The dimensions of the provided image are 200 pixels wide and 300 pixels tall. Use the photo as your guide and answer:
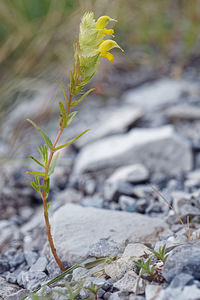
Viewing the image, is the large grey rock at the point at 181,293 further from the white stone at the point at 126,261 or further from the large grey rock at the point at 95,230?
the large grey rock at the point at 95,230

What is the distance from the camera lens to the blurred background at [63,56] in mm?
2695

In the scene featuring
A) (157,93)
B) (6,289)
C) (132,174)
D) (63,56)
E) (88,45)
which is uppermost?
(63,56)

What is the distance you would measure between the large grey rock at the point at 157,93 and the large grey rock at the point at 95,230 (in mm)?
1685

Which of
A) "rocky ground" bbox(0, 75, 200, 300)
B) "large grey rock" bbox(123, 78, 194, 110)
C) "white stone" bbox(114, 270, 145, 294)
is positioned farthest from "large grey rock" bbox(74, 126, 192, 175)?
"white stone" bbox(114, 270, 145, 294)

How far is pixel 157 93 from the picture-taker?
3.19 m

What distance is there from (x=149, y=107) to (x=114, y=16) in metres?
0.89

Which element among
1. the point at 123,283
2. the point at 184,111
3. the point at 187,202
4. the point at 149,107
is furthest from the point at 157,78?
the point at 123,283

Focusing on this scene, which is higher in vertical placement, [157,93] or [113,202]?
[157,93]

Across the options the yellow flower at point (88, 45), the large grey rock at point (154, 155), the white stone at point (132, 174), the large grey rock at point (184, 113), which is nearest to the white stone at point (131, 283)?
the yellow flower at point (88, 45)

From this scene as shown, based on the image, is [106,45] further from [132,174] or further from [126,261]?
[132,174]

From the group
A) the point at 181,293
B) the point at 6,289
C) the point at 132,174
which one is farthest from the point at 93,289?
the point at 132,174

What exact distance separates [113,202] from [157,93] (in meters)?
1.66

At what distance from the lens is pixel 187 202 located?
4.93ft

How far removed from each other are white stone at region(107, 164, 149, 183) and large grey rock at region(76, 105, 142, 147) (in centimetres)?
51
